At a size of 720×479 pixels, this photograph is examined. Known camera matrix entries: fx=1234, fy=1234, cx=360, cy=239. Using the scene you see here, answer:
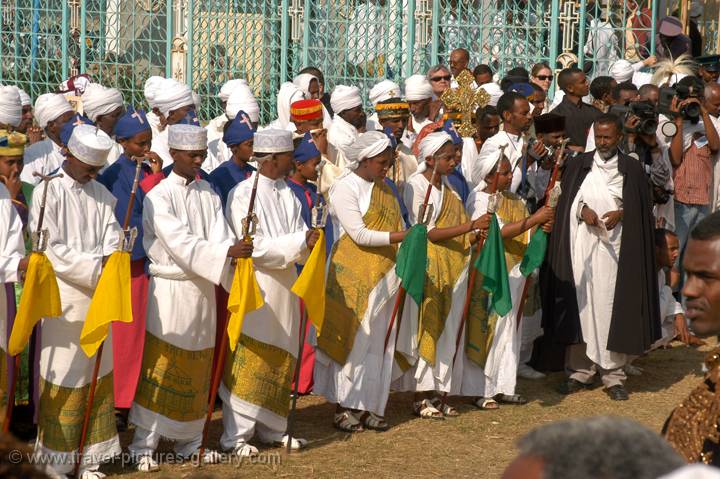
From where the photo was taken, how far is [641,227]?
29.8ft

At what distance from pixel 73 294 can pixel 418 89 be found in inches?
200

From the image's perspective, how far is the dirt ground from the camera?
704 centimetres

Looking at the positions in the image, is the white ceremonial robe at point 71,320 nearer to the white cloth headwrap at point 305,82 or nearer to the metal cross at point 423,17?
the white cloth headwrap at point 305,82

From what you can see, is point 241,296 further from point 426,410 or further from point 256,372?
point 426,410

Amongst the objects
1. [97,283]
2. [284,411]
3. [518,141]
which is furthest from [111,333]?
[518,141]

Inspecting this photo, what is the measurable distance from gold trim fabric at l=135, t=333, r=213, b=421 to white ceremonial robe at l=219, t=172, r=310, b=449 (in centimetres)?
28

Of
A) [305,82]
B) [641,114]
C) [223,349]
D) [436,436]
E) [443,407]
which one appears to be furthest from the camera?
[305,82]

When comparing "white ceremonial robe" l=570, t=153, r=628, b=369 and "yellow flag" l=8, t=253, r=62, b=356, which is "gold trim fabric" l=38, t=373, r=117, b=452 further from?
"white ceremonial robe" l=570, t=153, r=628, b=369

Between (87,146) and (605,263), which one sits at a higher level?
(87,146)

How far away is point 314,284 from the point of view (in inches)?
282

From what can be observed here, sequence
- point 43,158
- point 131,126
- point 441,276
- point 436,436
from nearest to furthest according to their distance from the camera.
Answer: point 131,126 < point 436,436 < point 441,276 < point 43,158

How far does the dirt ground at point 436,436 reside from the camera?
277 inches

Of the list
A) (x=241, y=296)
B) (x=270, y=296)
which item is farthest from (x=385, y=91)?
(x=241, y=296)

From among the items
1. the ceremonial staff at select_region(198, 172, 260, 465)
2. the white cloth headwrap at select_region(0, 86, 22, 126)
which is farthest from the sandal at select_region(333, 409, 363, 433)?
the white cloth headwrap at select_region(0, 86, 22, 126)
